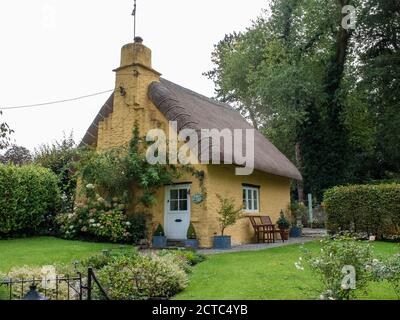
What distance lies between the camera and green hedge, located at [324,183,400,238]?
14969 millimetres

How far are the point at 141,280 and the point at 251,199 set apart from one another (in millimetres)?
10354

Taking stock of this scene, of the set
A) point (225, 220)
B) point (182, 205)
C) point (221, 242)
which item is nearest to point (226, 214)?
point (225, 220)

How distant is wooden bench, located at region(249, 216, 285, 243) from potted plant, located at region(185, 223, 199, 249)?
290 cm

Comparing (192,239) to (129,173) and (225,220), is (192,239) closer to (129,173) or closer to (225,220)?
(225,220)

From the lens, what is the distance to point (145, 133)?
53.0 feet

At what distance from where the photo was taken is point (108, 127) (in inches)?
686

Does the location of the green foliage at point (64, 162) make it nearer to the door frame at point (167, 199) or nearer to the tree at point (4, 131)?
the door frame at point (167, 199)

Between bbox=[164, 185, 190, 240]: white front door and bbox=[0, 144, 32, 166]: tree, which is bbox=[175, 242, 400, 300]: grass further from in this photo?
bbox=[0, 144, 32, 166]: tree

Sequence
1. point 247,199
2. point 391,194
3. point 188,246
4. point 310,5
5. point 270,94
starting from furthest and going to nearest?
point 310,5 → point 270,94 → point 247,199 → point 391,194 → point 188,246

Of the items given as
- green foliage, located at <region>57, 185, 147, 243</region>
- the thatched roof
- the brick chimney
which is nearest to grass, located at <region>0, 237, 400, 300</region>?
green foliage, located at <region>57, 185, 147, 243</region>

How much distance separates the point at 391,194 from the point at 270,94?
1347 cm

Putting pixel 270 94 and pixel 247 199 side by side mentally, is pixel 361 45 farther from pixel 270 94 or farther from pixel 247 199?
pixel 247 199
